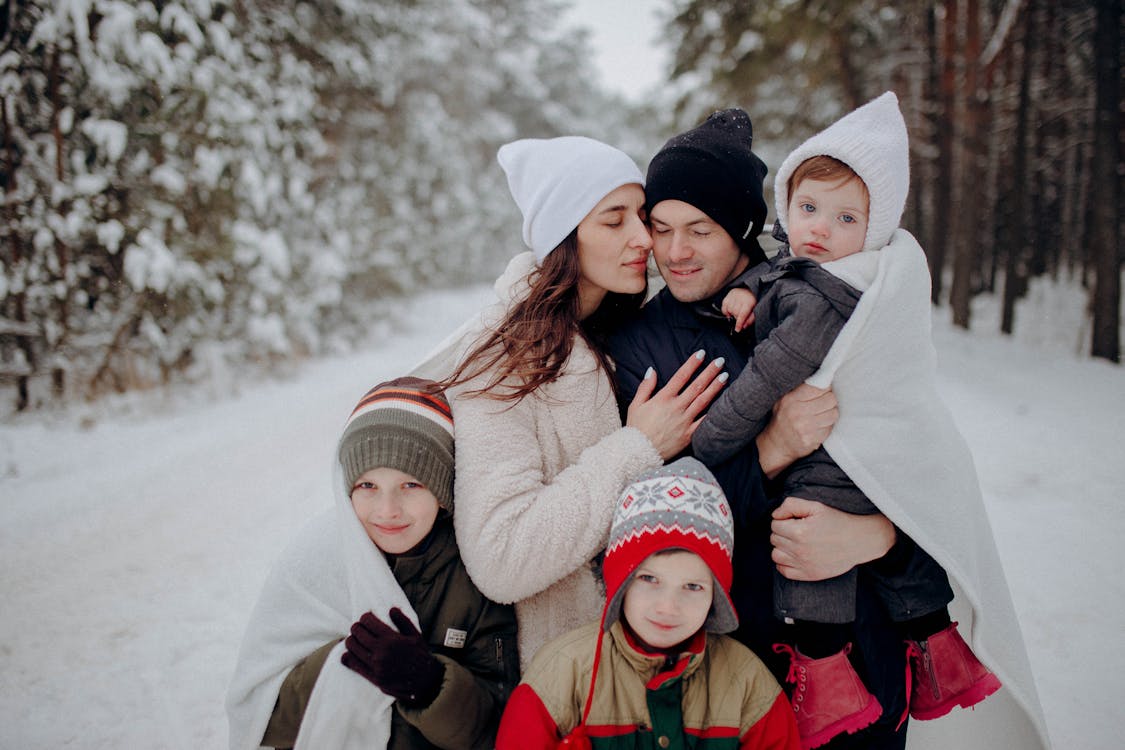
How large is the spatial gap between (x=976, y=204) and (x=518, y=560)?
14363 millimetres

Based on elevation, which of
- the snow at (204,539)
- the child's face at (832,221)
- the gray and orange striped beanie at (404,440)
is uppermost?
the child's face at (832,221)

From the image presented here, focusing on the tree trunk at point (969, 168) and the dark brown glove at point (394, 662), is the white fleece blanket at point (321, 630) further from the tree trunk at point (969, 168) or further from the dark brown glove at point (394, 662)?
the tree trunk at point (969, 168)

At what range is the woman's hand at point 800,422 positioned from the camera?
1966mm

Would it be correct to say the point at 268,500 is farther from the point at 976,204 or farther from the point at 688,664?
the point at 976,204

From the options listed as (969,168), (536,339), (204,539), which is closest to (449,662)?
(536,339)

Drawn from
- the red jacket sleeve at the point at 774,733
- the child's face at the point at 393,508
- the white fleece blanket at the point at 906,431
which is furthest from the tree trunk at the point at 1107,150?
the child's face at the point at 393,508

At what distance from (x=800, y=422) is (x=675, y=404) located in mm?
390

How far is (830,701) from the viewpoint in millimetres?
1951

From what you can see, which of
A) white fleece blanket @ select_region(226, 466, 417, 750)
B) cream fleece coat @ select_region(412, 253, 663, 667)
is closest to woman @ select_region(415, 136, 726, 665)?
cream fleece coat @ select_region(412, 253, 663, 667)

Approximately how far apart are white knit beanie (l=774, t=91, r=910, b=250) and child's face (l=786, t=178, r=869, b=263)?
33 mm

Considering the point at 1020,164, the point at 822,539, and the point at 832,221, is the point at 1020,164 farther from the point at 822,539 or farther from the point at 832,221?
the point at 822,539

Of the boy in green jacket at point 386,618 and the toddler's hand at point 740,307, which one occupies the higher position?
the toddler's hand at point 740,307

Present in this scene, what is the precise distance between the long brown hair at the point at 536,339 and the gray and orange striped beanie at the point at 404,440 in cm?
13

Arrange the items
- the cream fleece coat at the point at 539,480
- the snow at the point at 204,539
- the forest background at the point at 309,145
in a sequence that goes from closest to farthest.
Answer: the cream fleece coat at the point at 539,480, the snow at the point at 204,539, the forest background at the point at 309,145
